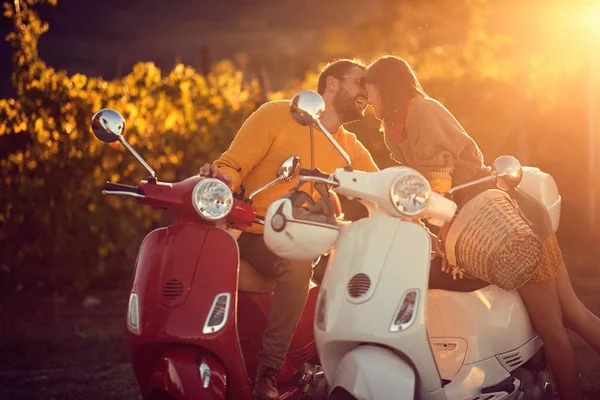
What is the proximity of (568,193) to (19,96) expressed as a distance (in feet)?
18.4

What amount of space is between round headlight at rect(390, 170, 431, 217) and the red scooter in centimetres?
54

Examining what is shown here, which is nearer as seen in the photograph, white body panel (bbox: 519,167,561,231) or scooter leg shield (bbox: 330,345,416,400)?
scooter leg shield (bbox: 330,345,416,400)

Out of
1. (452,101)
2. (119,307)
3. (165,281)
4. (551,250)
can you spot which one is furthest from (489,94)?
(165,281)

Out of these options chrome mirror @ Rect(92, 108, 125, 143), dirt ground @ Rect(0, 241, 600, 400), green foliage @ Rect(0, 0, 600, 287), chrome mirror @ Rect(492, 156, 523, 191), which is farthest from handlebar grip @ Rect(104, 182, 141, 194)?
green foliage @ Rect(0, 0, 600, 287)

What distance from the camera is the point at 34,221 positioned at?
9328 mm

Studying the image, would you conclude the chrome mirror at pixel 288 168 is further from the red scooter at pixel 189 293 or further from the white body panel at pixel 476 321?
the white body panel at pixel 476 321

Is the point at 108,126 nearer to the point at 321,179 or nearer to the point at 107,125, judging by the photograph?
the point at 107,125

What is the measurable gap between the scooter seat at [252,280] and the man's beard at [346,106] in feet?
2.76

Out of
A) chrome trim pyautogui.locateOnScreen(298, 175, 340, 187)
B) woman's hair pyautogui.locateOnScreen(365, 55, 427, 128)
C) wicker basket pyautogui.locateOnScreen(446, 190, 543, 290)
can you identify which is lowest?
wicker basket pyautogui.locateOnScreen(446, 190, 543, 290)

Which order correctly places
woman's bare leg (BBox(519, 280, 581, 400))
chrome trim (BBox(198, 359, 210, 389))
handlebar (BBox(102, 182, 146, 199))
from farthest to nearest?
woman's bare leg (BBox(519, 280, 581, 400)), handlebar (BBox(102, 182, 146, 199)), chrome trim (BBox(198, 359, 210, 389))

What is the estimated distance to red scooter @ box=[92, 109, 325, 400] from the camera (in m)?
3.44

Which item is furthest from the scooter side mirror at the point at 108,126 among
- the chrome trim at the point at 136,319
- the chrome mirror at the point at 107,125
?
the chrome trim at the point at 136,319

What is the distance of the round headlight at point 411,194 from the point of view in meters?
3.24

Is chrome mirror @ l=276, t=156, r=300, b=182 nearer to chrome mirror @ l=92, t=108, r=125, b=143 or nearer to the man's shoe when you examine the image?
chrome mirror @ l=92, t=108, r=125, b=143
